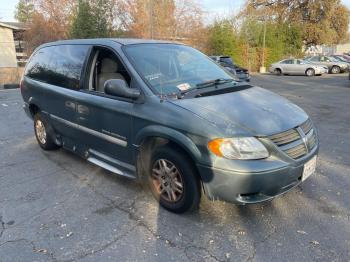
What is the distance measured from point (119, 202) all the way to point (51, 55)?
2.67 m

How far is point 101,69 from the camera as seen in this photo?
4156 mm

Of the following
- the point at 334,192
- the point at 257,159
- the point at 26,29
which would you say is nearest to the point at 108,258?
the point at 257,159

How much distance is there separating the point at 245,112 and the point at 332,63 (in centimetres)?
2653

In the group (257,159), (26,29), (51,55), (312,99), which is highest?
(26,29)

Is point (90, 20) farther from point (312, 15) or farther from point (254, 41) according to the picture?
point (312, 15)

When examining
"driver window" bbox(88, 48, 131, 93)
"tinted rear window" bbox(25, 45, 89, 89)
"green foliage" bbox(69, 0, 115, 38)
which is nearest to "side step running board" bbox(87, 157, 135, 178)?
"driver window" bbox(88, 48, 131, 93)

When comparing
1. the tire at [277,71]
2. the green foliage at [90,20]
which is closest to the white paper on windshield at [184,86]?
the green foliage at [90,20]

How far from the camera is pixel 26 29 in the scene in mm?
35062

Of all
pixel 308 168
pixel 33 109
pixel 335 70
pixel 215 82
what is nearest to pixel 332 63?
pixel 335 70

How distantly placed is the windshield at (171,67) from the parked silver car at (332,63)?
79.9 feet

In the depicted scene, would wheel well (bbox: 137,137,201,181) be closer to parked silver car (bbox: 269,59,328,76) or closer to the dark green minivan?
the dark green minivan

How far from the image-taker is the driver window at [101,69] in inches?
156

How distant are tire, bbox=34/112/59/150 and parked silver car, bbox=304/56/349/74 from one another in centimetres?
2467

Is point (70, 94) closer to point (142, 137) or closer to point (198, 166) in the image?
point (142, 137)
